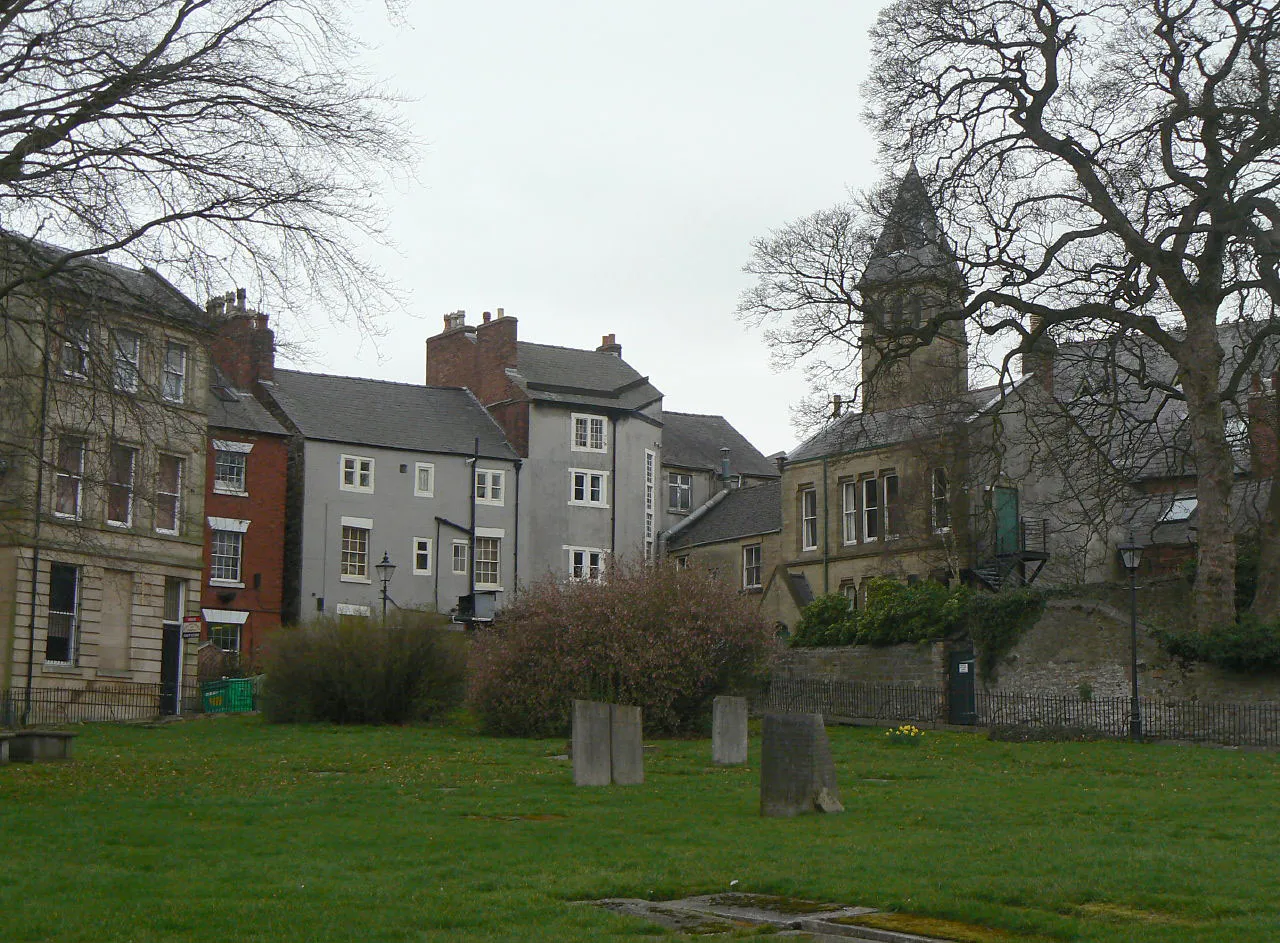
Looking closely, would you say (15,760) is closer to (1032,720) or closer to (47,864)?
(47,864)

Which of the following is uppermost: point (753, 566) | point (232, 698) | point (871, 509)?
point (871, 509)

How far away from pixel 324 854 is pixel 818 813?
5.68 meters

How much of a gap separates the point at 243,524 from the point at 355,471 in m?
5.29

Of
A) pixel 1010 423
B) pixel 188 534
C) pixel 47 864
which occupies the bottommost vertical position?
pixel 47 864

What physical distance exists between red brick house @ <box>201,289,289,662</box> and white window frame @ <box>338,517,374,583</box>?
92.7 inches

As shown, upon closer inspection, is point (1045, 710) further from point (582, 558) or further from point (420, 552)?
point (582, 558)

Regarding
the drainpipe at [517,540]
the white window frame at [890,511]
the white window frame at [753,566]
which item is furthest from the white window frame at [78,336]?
the white window frame at [753,566]

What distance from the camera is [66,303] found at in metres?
A: 19.3

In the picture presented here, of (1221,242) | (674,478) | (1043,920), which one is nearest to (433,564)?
(674,478)

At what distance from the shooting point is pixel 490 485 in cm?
6059

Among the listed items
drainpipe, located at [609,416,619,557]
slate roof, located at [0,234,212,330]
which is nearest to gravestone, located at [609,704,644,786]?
slate roof, located at [0,234,212,330]

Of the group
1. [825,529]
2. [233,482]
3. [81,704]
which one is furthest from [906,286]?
[233,482]

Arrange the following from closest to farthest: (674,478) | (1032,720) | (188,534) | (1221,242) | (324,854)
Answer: (324,854) → (1221,242) → (1032,720) → (188,534) → (674,478)

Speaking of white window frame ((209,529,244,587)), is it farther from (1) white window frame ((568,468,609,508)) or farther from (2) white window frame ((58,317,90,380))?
(2) white window frame ((58,317,90,380))
